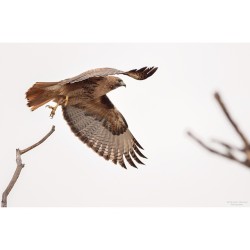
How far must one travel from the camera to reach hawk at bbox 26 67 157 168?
2654mm

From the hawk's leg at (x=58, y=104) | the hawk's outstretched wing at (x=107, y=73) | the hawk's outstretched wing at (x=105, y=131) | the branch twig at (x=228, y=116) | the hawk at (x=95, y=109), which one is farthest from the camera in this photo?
the hawk's outstretched wing at (x=105, y=131)

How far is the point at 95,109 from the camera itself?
3.30 m

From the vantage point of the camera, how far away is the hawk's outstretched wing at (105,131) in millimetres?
3258

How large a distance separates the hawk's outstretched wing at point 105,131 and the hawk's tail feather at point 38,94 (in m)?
0.55

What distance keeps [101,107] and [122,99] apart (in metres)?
0.19

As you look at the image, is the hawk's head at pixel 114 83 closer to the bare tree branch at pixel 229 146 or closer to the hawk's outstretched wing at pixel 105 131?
the hawk's outstretched wing at pixel 105 131

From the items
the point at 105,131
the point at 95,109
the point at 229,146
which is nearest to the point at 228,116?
the point at 229,146

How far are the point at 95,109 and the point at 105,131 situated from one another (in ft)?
0.73

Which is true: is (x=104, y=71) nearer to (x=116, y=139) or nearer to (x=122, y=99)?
(x=122, y=99)

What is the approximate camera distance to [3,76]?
2865mm

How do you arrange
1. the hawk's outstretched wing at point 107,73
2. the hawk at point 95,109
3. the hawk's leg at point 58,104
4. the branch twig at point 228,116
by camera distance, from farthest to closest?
1. the hawk's leg at point 58,104
2. the hawk at point 95,109
3. the hawk's outstretched wing at point 107,73
4. the branch twig at point 228,116

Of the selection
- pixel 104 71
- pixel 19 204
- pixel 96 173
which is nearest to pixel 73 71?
pixel 104 71

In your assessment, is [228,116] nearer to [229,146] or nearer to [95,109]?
[229,146]

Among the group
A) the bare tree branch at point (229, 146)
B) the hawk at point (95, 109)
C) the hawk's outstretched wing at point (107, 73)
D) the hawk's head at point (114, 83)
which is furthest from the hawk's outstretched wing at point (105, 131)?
the bare tree branch at point (229, 146)
